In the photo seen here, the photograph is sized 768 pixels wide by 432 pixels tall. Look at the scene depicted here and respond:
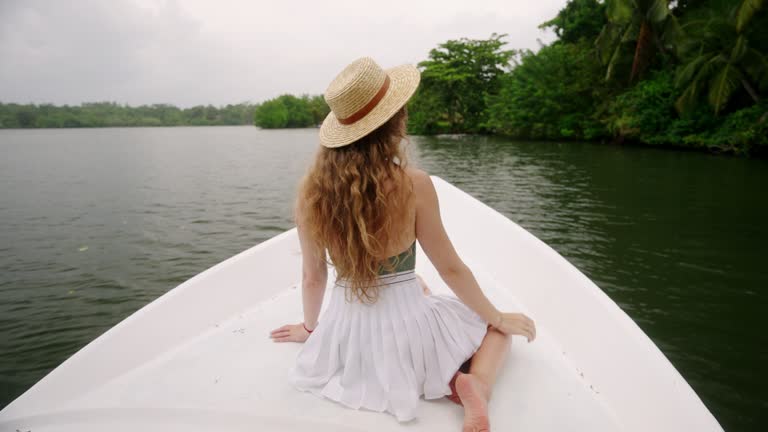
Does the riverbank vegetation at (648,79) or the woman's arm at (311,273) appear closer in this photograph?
the woman's arm at (311,273)

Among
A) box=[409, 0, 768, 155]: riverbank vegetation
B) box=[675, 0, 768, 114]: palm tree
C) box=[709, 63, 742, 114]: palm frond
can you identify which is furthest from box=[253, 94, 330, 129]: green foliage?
box=[709, 63, 742, 114]: palm frond

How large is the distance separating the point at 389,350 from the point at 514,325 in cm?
45

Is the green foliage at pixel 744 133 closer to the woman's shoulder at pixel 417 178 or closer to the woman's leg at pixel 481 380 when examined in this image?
the woman's leg at pixel 481 380

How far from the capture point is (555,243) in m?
4.93

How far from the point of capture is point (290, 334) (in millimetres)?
1602

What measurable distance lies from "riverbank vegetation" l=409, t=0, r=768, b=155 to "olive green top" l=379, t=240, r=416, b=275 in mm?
12783

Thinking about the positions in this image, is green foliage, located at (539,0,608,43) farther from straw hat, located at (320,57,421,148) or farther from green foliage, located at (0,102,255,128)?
green foliage, located at (0,102,255,128)

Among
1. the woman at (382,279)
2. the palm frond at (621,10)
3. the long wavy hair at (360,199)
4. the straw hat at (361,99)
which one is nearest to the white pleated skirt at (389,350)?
the woman at (382,279)

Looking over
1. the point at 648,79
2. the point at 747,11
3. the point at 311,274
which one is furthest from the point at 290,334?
the point at 648,79

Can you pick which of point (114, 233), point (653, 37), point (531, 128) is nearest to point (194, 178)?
point (114, 233)

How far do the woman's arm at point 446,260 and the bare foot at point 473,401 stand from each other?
215mm

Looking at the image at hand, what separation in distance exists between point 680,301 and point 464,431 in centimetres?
310

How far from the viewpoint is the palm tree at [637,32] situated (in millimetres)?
13727

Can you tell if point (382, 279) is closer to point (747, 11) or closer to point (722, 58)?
point (747, 11)
